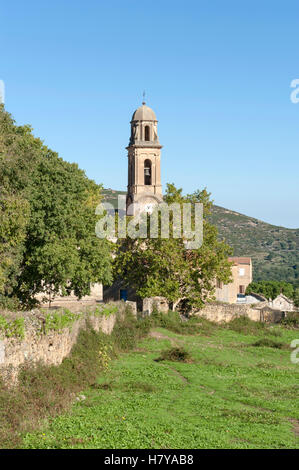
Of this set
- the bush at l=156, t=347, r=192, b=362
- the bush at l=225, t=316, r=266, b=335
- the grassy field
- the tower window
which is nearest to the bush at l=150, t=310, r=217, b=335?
the bush at l=225, t=316, r=266, b=335

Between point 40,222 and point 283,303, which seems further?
point 283,303

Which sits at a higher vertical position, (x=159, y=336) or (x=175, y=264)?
(x=175, y=264)

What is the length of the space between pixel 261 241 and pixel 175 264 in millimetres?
122855

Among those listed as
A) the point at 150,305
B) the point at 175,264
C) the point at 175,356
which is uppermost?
the point at 175,264

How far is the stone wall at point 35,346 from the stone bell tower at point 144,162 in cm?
3827

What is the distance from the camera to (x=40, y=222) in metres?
28.6

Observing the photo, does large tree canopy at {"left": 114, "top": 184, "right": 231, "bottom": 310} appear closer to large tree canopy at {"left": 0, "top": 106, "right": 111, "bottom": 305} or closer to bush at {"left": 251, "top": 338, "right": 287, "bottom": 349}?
large tree canopy at {"left": 0, "top": 106, "right": 111, "bottom": 305}

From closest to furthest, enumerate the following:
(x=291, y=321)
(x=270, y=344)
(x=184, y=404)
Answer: (x=184, y=404)
(x=270, y=344)
(x=291, y=321)

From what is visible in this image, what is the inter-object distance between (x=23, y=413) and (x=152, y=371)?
8711 millimetres

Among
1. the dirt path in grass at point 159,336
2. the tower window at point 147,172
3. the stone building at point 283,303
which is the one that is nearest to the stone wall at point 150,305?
the dirt path in grass at point 159,336

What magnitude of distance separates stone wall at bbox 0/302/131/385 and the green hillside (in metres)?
114

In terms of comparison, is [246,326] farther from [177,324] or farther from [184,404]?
[184,404]

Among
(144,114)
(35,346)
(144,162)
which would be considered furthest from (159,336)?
(144,114)
